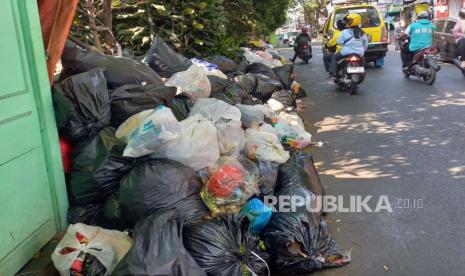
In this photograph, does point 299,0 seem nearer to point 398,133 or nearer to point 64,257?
point 398,133

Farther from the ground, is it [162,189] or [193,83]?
[193,83]

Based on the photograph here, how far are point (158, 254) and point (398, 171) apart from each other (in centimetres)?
292

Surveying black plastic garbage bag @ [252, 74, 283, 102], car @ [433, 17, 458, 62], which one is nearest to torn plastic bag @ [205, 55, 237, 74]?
black plastic garbage bag @ [252, 74, 283, 102]

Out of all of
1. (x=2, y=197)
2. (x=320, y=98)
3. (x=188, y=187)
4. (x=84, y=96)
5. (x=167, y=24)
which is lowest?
(x=320, y=98)

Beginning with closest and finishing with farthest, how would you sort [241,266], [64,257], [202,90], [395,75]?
[64,257] → [241,266] → [202,90] → [395,75]

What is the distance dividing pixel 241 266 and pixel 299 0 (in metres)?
59.4

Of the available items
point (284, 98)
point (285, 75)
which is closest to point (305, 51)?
point (285, 75)

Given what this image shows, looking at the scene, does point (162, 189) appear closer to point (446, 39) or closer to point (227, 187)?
point (227, 187)

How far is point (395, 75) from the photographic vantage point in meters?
10.9

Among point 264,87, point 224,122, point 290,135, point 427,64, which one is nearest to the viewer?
point 224,122

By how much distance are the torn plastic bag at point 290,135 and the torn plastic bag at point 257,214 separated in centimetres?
197

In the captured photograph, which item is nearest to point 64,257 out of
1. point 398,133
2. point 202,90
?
point 202,90

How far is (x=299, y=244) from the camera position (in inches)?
108

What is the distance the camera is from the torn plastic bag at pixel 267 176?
3.21 metres
